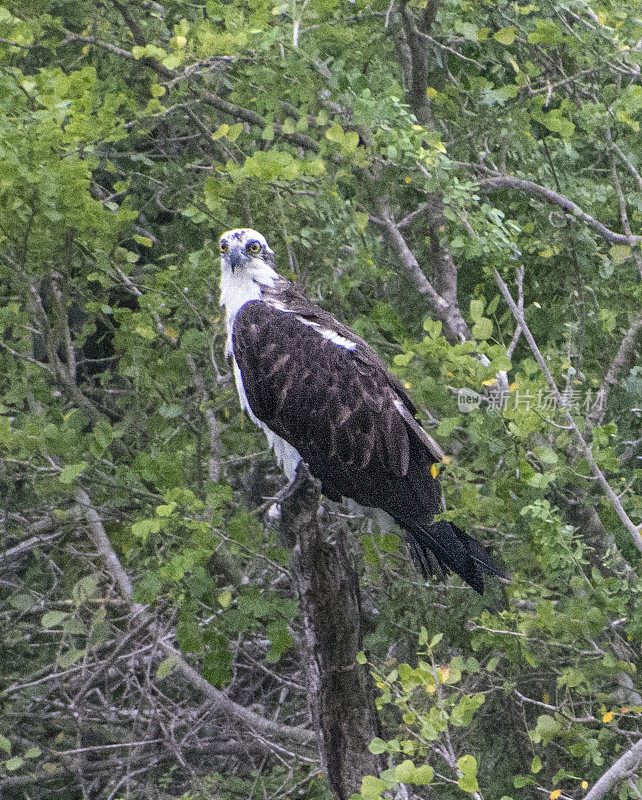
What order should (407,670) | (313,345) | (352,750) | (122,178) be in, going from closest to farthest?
(407,670) → (352,750) → (313,345) → (122,178)

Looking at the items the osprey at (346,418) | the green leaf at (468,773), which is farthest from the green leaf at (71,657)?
the green leaf at (468,773)

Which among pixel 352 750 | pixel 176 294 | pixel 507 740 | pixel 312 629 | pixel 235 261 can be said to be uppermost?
pixel 235 261

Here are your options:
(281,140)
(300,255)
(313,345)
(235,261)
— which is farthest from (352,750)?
(281,140)

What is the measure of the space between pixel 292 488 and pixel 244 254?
1022 mm

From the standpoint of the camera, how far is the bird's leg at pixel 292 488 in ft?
13.2

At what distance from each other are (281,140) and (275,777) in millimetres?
3132

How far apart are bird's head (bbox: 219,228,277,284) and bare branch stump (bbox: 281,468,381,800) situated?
1272 millimetres

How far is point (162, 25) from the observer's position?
4844 millimetres

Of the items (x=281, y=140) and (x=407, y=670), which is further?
(x=281, y=140)

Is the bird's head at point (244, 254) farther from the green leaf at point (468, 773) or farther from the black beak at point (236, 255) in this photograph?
the green leaf at point (468, 773)

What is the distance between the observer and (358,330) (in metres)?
4.32

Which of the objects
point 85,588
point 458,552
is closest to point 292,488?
point 458,552

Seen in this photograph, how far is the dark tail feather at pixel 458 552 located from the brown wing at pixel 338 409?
0.34 feet

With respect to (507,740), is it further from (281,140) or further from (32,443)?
(281,140)
